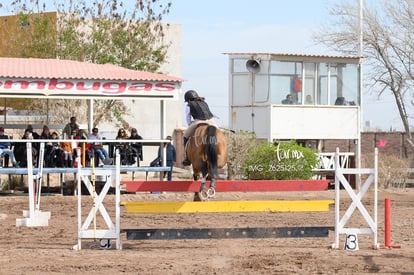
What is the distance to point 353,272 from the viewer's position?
1248 cm

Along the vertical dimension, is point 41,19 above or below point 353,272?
above

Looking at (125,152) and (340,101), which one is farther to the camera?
(340,101)

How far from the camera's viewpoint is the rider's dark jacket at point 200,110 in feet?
55.2

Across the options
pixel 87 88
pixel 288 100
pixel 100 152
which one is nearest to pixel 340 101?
pixel 288 100

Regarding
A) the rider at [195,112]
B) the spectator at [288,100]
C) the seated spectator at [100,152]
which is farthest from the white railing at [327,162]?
the rider at [195,112]

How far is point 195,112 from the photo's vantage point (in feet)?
55.4

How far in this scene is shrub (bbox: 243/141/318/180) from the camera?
31594 millimetres

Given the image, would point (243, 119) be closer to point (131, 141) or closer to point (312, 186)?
point (131, 141)

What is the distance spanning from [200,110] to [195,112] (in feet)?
0.36

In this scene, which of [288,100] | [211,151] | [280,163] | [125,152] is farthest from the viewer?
[288,100]

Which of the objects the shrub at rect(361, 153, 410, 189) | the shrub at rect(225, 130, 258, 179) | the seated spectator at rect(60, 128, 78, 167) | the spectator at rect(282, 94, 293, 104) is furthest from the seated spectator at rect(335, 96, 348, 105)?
the seated spectator at rect(60, 128, 78, 167)

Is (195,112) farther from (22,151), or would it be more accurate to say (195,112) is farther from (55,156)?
(22,151)

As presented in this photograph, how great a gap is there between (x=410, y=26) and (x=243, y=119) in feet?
28.6

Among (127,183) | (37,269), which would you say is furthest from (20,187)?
(37,269)
